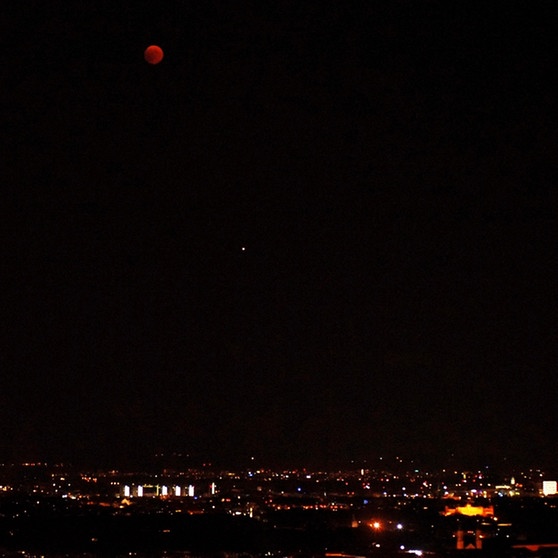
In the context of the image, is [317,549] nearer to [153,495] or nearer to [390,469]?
[153,495]

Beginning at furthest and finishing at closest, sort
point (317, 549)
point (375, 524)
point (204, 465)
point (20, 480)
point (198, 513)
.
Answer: point (204, 465) → point (20, 480) → point (198, 513) → point (375, 524) → point (317, 549)

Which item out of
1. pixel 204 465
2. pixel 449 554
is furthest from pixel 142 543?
pixel 204 465

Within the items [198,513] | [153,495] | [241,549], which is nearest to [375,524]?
[241,549]

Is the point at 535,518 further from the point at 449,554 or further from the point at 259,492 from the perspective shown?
the point at 259,492

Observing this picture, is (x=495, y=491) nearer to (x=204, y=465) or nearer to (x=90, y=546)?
(x=90, y=546)

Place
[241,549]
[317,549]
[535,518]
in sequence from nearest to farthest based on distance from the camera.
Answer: [317,549], [241,549], [535,518]

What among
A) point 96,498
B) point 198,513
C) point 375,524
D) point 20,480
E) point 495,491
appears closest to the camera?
point 375,524

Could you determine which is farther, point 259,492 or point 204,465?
point 204,465

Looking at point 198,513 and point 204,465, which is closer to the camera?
point 198,513

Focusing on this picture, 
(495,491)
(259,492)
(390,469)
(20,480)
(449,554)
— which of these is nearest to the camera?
(449,554)
